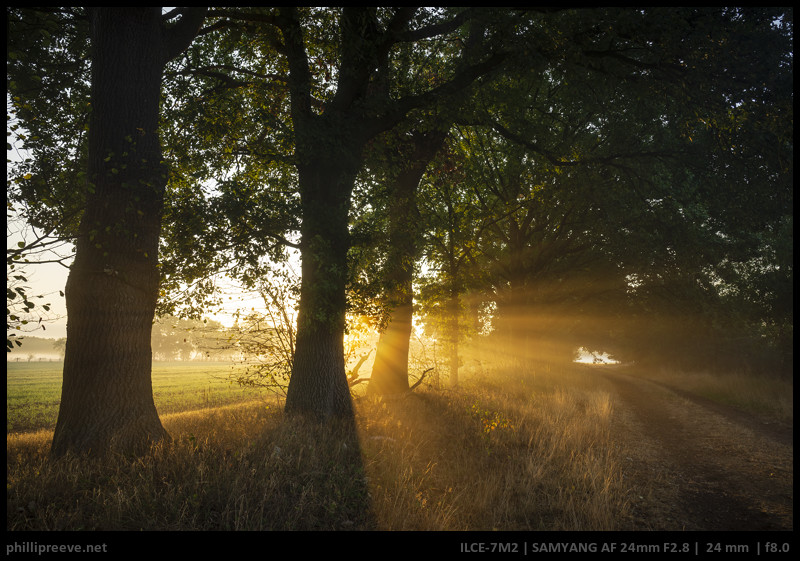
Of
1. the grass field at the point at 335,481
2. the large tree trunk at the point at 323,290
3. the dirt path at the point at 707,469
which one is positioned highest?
the large tree trunk at the point at 323,290

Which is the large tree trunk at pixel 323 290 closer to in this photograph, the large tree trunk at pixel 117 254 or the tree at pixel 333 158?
the tree at pixel 333 158

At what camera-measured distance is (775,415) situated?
495 inches

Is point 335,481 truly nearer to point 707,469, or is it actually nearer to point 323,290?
point 323,290

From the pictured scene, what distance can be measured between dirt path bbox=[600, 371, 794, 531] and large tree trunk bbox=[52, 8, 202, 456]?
26.4 feet

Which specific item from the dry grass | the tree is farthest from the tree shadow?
the tree

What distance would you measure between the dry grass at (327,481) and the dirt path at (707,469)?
564 mm

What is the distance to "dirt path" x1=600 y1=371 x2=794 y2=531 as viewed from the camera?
5445 mm

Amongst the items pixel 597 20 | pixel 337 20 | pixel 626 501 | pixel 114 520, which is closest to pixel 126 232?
pixel 114 520

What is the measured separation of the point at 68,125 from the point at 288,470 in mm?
9740

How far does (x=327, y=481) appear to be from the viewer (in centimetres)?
517

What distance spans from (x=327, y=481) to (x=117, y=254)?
512cm

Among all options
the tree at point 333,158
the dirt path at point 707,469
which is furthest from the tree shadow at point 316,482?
the dirt path at point 707,469

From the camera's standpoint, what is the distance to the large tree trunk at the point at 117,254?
20.1 feet

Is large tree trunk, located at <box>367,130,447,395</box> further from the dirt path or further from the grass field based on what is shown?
the dirt path
